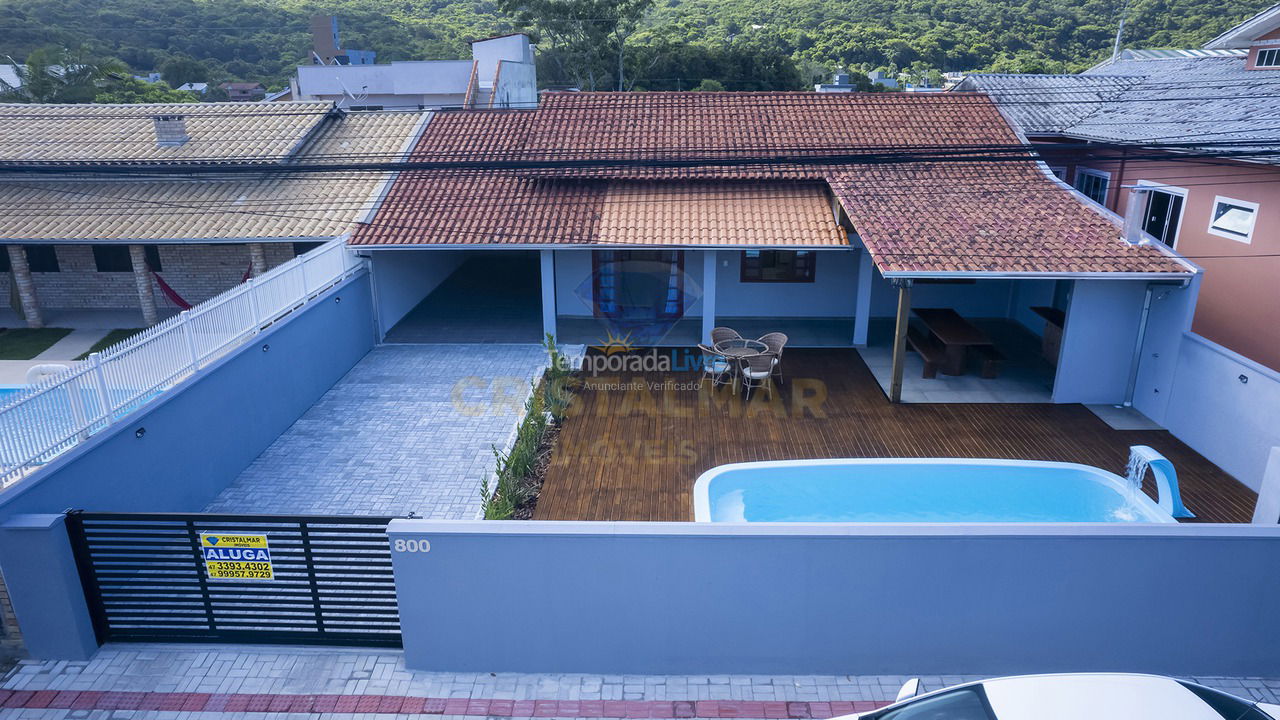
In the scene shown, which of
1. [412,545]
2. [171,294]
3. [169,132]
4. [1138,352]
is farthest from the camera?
[169,132]

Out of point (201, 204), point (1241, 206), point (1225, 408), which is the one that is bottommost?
point (1225, 408)

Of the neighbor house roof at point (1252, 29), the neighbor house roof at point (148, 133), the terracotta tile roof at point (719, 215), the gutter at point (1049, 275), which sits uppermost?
the neighbor house roof at point (1252, 29)

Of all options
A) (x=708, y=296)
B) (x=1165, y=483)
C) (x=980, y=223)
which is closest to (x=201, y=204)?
(x=708, y=296)

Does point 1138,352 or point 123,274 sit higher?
point 1138,352

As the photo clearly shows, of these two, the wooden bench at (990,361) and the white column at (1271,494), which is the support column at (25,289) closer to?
the wooden bench at (990,361)

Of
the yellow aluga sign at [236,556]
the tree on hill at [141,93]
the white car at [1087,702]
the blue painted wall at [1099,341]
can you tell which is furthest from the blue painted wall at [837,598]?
the tree on hill at [141,93]

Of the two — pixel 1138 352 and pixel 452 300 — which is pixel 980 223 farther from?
pixel 452 300
